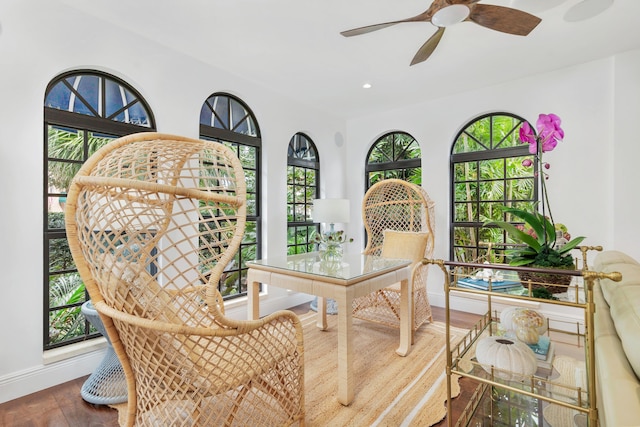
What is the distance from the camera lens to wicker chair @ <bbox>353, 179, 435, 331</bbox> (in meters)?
3.09

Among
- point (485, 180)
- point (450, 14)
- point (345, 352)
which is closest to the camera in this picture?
point (450, 14)

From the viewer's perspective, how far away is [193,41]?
2.68 metres

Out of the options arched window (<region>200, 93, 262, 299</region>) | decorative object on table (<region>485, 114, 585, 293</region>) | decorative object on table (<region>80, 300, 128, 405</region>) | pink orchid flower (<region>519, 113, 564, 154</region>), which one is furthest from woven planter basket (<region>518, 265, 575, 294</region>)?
arched window (<region>200, 93, 262, 299</region>)

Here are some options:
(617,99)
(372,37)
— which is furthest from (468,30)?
(617,99)

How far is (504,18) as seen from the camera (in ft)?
6.08

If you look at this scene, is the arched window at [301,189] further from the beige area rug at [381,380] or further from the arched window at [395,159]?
the beige area rug at [381,380]

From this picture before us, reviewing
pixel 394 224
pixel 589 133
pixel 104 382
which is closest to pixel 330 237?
pixel 394 224

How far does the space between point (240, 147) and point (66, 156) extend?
61.3 inches

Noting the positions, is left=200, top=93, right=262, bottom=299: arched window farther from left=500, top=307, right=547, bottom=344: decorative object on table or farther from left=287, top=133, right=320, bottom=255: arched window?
left=500, top=307, right=547, bottom=344: decorative object on table

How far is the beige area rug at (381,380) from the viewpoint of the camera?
1.82 m

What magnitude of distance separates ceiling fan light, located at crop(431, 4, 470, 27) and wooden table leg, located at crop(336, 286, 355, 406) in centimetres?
169

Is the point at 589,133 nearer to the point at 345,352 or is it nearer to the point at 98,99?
the point at 345,352

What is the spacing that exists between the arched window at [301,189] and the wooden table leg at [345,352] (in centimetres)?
217

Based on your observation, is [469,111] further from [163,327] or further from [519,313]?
[163,327]
